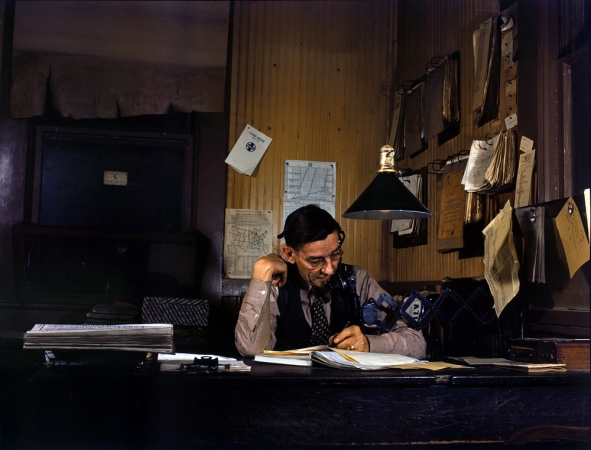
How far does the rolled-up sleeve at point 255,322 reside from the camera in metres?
2.40

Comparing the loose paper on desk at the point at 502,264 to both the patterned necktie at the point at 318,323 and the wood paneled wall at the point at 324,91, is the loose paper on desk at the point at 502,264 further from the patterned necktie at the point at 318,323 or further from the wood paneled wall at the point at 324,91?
the wood paneled wall at the point at 324,91

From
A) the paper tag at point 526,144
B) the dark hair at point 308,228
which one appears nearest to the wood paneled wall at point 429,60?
the paper tag at point 526,144

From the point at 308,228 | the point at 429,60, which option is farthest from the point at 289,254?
the point at 429,60

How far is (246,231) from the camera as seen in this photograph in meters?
4.01

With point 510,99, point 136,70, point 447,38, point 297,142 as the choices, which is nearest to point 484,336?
point 510,99

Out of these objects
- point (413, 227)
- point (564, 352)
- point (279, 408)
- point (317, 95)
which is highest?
point (317, 95)

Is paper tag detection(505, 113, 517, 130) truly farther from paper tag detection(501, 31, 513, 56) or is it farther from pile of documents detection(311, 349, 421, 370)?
pile of documents detection(311, 349, 421, 370)

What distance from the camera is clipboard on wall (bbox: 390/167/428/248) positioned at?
138 inches

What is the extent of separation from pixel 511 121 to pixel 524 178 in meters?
0.29

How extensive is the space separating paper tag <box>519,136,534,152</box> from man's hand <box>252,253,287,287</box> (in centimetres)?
106

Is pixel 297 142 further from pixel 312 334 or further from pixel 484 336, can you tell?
pixel 484 336

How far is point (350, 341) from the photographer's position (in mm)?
2279

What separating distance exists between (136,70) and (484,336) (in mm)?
2725

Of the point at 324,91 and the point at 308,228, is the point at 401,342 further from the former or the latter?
the point at 324,91
